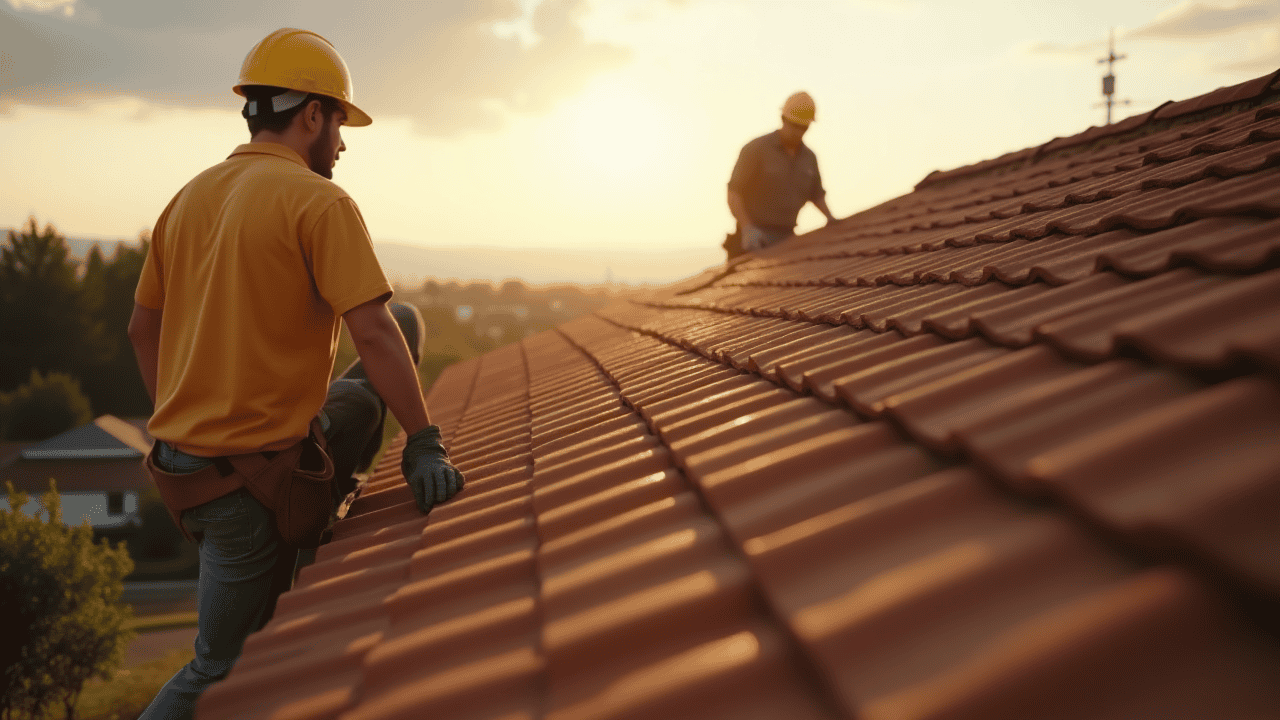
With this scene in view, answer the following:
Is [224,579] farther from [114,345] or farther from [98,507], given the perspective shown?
[114,345]

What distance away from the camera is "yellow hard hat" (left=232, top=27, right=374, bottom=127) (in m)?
2.59

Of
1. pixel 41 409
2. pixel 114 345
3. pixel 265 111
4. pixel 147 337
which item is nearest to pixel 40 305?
pixel 114 345

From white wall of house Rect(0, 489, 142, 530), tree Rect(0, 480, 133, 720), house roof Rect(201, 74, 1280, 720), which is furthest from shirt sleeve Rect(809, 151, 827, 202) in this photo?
white wall of house Rect(0, 489, 142, 530)

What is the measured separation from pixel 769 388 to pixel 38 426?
181 feet

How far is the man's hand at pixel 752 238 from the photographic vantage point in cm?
831

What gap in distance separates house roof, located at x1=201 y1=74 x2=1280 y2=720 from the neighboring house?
4684 centimetres

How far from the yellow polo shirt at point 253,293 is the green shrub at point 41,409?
2091 inches

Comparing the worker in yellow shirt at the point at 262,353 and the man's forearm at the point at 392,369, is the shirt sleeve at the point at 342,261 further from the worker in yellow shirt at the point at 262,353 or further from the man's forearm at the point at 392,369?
the man's forearm at the point at 392,369

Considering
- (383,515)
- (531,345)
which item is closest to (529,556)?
(383,515)

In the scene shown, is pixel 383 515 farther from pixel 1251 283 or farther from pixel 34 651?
pixel 34 651

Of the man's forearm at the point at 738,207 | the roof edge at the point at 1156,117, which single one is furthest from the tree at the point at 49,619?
the roof edge at the point at 1156,117

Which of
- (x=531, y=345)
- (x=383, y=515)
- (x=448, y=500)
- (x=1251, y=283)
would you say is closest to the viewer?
(x=1251, y=283)

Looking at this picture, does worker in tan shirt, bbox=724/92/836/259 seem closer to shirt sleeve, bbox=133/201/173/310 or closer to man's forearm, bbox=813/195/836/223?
man's forearm, bbox=813/195/836/223

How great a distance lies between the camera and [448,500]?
2.48 meters
